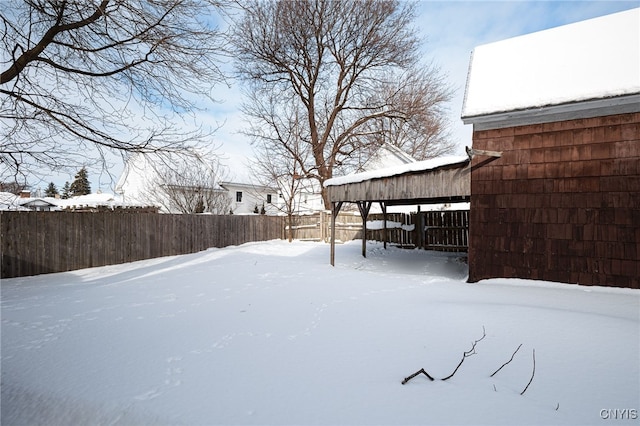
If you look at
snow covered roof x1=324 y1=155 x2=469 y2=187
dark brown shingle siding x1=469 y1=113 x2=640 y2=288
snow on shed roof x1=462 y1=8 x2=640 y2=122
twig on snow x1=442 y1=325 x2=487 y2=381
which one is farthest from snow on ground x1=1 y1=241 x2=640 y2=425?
snow on shed roof x1=462 y1=8 x2=640 y2=122

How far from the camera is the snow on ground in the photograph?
88.9 inches

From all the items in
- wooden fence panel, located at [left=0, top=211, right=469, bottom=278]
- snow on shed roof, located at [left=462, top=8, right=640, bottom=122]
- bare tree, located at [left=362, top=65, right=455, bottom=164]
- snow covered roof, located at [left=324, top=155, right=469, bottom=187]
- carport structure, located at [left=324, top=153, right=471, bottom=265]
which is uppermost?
bare tree, located at [left=362, top=65, right=455, bottom=164]

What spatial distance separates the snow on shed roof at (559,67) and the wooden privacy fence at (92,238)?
9.89 m

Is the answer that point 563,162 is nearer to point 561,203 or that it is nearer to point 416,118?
point 561,203

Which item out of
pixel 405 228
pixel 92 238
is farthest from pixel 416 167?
pixel 92 238

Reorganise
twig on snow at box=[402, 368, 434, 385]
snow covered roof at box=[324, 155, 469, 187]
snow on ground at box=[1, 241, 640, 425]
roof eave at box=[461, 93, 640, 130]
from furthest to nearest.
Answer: snow covered roof at box=[324, 155, 469, 187]
roof eave at box=[461, 93, 640, 130]
twig on snow at box=[402, 368, 434, 385]
snow on ground at box=[1, 241, 640, 425]

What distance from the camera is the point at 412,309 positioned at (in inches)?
182

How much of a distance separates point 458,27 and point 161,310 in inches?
432

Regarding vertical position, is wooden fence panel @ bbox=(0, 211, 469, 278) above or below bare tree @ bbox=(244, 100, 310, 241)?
below

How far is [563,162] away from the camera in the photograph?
6020 millimetres

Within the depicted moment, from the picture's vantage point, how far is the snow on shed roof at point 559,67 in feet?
19.2

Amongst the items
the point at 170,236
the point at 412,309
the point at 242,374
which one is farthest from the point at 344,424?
the point at 170,236

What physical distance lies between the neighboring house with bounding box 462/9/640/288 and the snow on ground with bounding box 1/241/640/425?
67 cm

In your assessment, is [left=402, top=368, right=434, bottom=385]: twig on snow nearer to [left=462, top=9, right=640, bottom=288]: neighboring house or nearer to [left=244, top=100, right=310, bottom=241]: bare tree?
[left=462, top=9, right=640, bottom=288]: neighboring house
